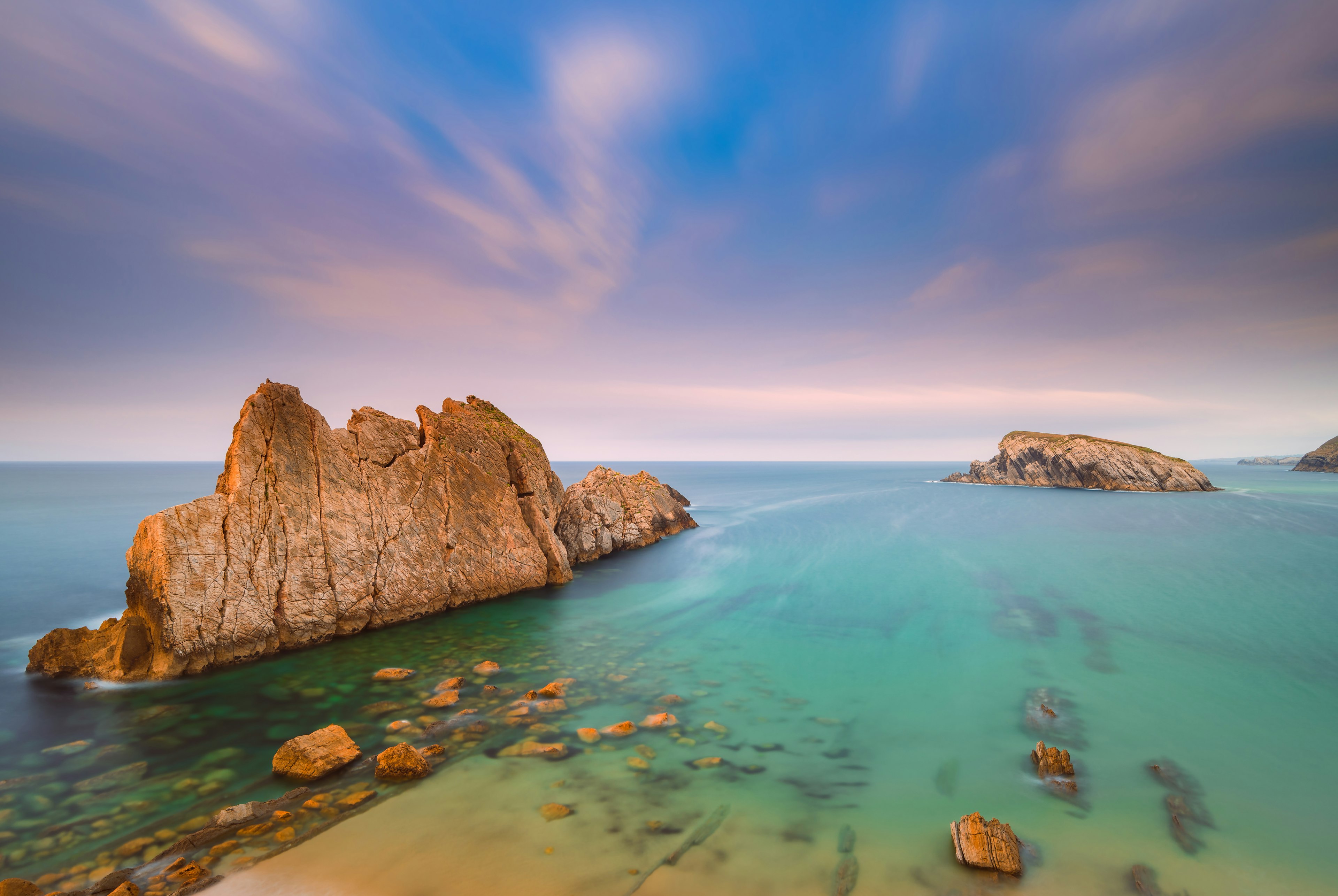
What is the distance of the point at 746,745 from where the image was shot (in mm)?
12320

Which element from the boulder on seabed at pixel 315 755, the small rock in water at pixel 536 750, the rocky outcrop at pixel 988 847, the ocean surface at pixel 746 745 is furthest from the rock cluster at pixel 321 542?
the rocky outcrop at pixel 988 847

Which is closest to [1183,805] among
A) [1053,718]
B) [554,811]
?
[1053,718]

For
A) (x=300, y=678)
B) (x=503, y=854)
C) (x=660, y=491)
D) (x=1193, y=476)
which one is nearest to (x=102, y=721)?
(x=300, y=678)

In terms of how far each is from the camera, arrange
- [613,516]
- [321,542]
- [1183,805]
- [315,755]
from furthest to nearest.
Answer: [613,516] < [321,542] < [315,755] < [1183,805]

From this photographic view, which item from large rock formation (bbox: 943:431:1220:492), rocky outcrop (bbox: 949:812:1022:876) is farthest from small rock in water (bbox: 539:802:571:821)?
large rock formation (bbox: 943:431:1220:492)

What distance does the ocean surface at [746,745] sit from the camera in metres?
8.27

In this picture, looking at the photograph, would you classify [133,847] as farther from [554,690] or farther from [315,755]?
[554,690]

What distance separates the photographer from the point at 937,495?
106 meters

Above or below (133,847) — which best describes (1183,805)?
below

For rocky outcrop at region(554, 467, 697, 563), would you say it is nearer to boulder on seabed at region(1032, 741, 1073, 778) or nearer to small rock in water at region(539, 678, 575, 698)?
small rock in water at region(539, 678, 575, 698)

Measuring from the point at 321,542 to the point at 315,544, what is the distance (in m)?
0.19

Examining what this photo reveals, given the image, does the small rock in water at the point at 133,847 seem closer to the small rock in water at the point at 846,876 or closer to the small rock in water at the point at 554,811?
the small rock in water at the point at 554,811

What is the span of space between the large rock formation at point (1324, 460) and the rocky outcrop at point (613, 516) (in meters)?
253

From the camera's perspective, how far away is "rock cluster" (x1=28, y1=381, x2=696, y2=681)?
15547mm
